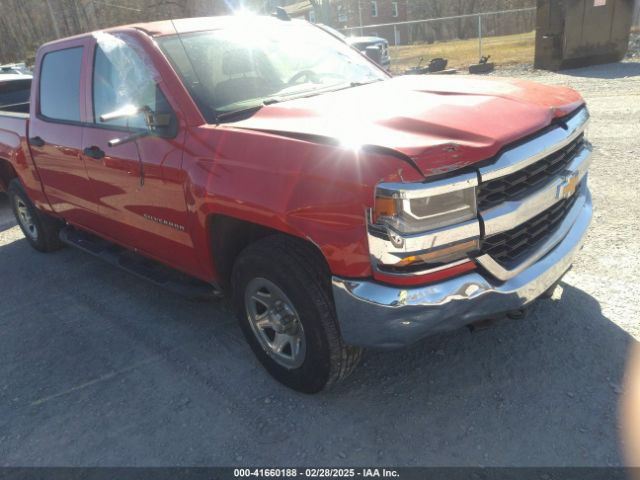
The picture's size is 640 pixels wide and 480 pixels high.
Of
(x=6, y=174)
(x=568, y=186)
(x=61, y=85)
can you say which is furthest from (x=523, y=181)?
(x=6, y=174)

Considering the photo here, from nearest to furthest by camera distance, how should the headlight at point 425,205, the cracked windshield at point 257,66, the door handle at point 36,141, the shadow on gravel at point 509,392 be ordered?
the headlight at point 425,205
the shadow on gravel at point 509,392
the cracked windshield at point 257,66
the door handle at point 36,141

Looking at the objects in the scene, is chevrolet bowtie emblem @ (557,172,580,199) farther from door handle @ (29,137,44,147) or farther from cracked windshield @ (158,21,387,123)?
door handle @ (29,137,44,147)

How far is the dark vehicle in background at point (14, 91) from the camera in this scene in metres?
7.31

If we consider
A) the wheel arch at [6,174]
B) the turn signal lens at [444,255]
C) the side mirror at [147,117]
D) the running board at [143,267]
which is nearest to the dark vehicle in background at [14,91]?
the wheel arch at [6,174]

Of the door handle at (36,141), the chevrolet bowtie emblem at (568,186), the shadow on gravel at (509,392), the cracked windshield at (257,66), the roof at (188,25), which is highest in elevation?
the roof at (188,25)

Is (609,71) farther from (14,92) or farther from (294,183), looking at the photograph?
(294,183)

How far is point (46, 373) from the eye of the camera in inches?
138

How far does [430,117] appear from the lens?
2.55 metres

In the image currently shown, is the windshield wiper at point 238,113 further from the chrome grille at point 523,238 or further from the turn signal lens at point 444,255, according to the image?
the chrome grille at point 523,238

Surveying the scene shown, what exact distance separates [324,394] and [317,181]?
4.20 ft

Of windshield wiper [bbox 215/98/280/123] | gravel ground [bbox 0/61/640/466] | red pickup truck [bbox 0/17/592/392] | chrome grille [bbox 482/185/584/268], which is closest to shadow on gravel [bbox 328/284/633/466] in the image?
gravel ground [bbox 0/61/640/466]

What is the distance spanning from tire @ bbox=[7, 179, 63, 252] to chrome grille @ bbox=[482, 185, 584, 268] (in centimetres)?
472

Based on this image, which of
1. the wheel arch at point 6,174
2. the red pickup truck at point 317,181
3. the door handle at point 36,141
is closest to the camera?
the red pickup truck at point 317,181

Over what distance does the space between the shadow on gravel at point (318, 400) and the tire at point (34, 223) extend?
1909mm
